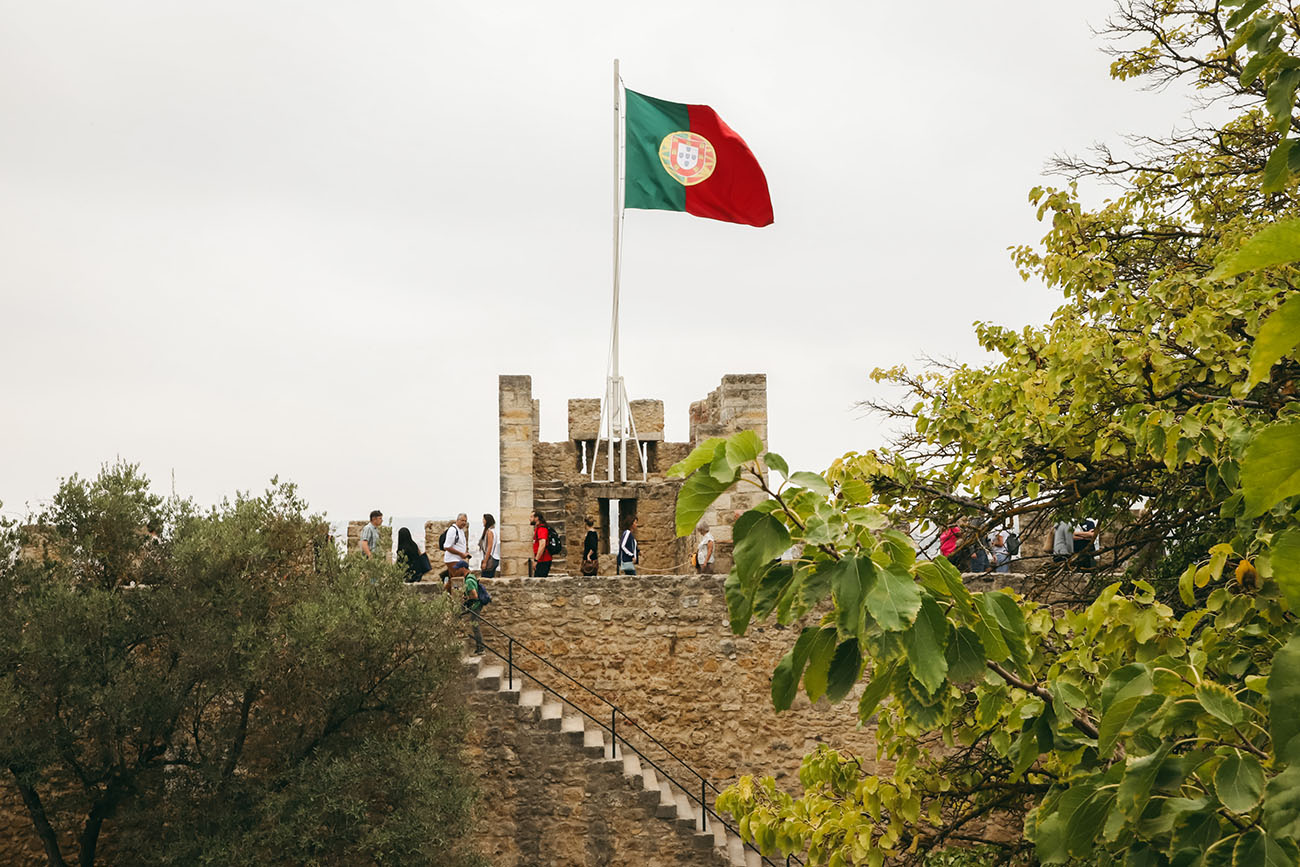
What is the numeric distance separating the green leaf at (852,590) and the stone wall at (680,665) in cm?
1181

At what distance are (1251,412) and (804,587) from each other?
3.84 metres

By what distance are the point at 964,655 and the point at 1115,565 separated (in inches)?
197

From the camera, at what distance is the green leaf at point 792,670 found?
9.67ft

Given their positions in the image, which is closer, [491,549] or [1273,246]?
[1273,246]

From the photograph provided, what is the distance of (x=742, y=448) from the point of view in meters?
2.77

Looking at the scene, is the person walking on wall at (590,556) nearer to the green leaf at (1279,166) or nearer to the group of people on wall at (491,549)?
the group of people on wall at (491,549)

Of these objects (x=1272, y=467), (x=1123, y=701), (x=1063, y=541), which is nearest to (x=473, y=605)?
(x=1063, y=541)

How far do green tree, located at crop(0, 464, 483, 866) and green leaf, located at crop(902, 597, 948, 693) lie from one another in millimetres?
8828

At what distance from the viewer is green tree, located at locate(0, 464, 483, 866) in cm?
1060

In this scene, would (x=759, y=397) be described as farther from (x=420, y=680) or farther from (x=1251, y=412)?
(x=1251, y=412)

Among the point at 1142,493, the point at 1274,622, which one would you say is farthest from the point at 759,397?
the point at 1274,622

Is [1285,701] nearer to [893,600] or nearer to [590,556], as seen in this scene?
[893,600]

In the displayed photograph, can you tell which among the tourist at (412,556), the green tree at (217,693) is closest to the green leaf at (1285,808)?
the green tree at (217,693)

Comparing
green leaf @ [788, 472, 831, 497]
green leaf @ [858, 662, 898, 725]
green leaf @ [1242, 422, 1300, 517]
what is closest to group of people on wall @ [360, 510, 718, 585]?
green leaf @ [858, 662, 898, 725]
